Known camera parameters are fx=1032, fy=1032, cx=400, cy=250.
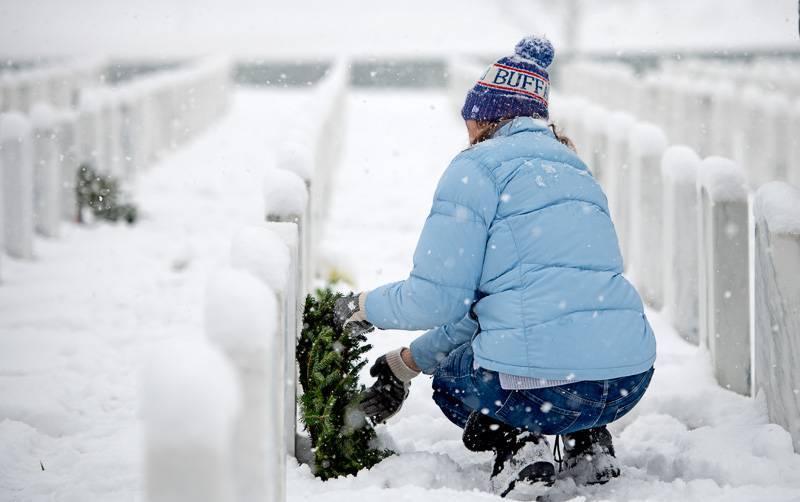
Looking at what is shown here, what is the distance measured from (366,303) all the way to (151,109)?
9.54m

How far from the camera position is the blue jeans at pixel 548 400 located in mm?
3111

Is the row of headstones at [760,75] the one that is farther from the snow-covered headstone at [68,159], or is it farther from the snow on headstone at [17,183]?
the snow on headstone at [17,183]

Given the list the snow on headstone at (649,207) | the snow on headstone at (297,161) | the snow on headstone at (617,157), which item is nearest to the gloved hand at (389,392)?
the snow on headstone at (297,161)

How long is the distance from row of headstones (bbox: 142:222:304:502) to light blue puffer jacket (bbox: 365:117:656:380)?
1.87 feet

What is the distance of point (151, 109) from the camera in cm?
1227

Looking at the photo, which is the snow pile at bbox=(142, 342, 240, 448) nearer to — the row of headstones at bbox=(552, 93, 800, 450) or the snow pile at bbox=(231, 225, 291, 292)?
the snow pile at bbox=(231, 225, 291, 292)

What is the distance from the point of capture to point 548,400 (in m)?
3.11

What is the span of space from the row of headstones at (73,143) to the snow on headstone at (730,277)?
461cm

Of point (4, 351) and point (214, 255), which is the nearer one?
point (4, 351)

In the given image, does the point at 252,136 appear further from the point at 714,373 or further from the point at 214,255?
the point at 714,373

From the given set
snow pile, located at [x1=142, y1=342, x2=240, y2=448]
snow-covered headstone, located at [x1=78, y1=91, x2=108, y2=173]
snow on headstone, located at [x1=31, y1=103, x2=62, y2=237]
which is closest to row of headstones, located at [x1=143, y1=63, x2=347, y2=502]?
snow pile, located at [x1=142, y1=342, x2=240, y2=448]

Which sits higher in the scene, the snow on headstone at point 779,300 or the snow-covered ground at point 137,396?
the snow on headstone at point 779,300

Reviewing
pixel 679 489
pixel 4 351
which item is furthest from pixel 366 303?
pixel 4 351

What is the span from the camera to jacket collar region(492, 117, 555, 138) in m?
Result: 3.34
